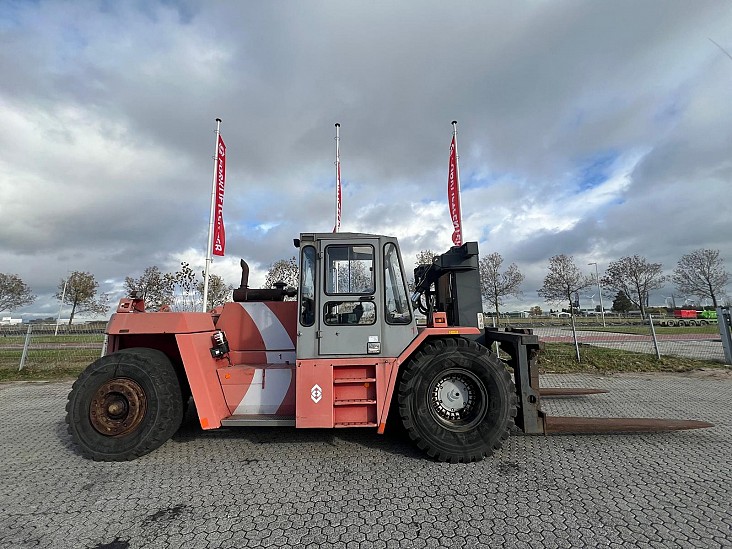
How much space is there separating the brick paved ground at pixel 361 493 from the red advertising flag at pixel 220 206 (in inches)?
214

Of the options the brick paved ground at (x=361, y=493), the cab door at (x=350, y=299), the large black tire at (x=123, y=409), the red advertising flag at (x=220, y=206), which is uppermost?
the red advertising flag at (x=220, y=206)

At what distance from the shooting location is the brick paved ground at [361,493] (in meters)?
2.68

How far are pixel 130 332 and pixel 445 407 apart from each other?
396 centimetres

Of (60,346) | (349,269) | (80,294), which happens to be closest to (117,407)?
(349,269)

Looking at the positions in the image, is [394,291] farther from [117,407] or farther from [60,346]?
[60,346]

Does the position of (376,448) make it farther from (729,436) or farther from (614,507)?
(729,436)

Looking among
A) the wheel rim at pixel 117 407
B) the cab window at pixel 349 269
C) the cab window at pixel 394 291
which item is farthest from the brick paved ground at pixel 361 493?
the cab window at pixel 349 269

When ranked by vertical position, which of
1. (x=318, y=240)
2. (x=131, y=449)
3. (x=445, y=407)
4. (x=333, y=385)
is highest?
(x=318, y=240)

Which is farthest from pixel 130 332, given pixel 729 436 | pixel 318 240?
pixel 729 436

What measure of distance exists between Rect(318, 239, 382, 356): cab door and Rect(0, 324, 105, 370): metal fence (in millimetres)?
10656

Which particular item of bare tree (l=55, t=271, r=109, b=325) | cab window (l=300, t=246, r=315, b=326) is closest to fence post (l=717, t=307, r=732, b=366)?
cab window (l=300, t=246, r=315, b=326)

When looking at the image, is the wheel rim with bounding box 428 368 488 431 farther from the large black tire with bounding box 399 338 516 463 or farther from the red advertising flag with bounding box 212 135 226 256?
the red advertising flag with bounding box 212 135 226 256

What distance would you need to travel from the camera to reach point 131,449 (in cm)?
407

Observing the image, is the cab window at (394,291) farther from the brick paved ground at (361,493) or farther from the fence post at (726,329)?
the fence post at (726,329)
